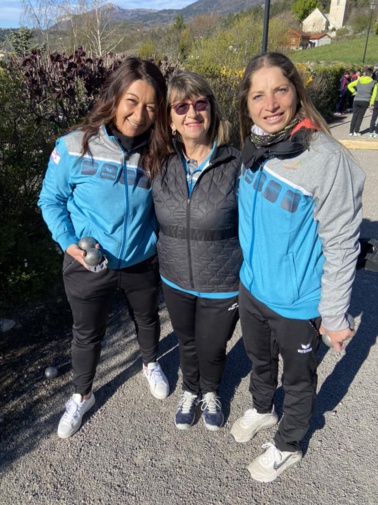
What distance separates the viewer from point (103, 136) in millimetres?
2223

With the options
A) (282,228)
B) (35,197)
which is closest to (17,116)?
(35,197)

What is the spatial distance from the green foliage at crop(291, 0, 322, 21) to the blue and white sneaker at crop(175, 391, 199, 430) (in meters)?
108

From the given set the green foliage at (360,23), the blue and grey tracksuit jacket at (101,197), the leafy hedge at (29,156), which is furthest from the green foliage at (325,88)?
the green foliage at (360,23)

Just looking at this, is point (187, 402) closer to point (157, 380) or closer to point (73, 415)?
point (157, 380)

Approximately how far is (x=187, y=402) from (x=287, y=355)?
926mm

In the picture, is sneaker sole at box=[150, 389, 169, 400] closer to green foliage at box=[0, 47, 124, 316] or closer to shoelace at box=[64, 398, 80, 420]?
shoelace at box=[64, 398, 80, 420]

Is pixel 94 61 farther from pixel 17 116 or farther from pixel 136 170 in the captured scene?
pixel 136 170

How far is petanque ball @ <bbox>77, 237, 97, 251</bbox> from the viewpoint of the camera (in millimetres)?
2205

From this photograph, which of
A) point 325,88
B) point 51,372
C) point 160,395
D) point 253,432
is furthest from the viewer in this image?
point 325,88

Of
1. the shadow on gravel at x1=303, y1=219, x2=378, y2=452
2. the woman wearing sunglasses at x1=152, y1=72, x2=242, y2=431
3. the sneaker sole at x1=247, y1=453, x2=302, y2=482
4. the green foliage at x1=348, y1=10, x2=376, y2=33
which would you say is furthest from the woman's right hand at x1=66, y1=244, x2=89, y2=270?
the green foliage at x1=348, y1=10, x2=376, y2=33

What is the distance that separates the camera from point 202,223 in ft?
6.99

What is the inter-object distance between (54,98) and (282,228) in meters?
3.42

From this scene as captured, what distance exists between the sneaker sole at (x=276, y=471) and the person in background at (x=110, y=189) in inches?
48.0

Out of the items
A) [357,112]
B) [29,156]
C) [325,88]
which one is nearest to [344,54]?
[325,88]
